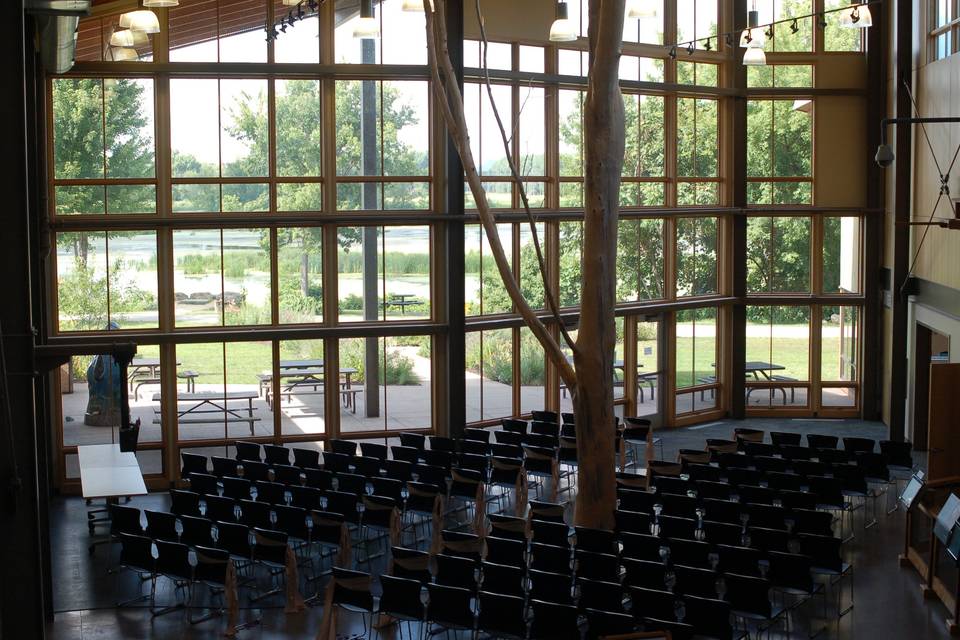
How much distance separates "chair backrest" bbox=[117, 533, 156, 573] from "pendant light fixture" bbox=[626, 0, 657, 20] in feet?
25.9

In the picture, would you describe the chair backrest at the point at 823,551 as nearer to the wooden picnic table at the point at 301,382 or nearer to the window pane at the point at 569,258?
the wooden picnic table at the point at 301,382

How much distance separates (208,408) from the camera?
16.9 meters

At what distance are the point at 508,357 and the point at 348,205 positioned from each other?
3.86m

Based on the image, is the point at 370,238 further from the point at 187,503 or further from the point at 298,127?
the point at 187,503

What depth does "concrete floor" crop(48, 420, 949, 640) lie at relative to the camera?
10648 millimetres

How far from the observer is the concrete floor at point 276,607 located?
1065 centimetres

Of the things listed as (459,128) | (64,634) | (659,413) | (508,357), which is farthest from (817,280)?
(64,634)

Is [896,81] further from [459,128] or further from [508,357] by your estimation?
[459,128]

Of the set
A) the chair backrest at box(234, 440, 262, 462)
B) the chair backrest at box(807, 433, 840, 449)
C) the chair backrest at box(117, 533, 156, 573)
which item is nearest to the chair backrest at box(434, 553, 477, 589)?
the chair backrest at box(117, 533, 156, 573)

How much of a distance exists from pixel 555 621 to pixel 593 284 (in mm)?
4280

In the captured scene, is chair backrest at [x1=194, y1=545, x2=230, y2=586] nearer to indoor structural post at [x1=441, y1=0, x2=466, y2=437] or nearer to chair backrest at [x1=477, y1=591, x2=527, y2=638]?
chair backrest at [x1=477, y1=591, x2=527, y2=638]

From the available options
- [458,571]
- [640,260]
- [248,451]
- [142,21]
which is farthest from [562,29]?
[640,260]

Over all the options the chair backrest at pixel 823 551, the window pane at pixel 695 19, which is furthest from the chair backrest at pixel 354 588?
the window pane at pixel 695 19

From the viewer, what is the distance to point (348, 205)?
1736 cm
